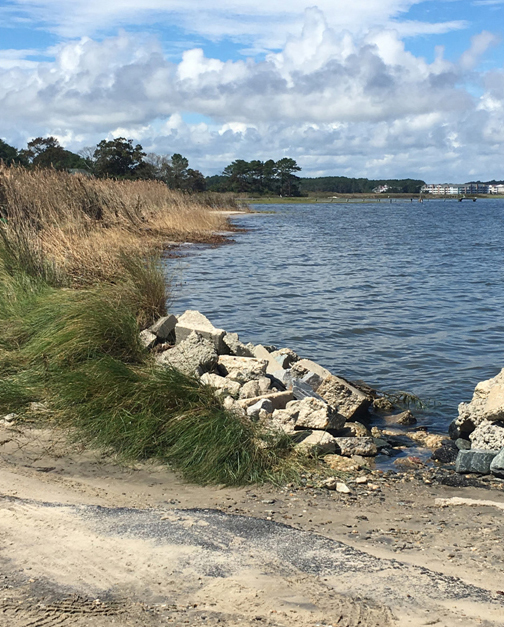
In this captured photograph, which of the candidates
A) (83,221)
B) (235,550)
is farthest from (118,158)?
(235,550)

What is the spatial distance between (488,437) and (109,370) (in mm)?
3805

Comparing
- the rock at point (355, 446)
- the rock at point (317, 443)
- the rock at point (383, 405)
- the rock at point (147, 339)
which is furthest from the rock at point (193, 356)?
the rock at point (383, 405)

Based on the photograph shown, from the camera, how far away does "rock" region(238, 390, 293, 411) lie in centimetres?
706

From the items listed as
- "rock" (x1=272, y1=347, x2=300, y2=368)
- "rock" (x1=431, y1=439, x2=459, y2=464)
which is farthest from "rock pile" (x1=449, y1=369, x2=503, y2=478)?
"rock" (x1=272, y1=347, x2=300, y2=368)

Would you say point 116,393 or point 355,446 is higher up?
point 116,393

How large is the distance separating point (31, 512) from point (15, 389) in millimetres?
2781

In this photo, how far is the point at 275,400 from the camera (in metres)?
7.27

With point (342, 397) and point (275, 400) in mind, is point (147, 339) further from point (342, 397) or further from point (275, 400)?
point (342, 397)

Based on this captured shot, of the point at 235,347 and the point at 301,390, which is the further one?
the point at 235,347

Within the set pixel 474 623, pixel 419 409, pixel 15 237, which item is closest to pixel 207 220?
pixel 15 237

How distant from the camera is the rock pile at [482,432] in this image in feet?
20.9

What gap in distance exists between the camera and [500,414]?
7117 mm

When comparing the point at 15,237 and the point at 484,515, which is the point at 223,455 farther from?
the point at 15,237

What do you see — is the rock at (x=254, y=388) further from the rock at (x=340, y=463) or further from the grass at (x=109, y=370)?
the rock at (x=340, y=463)
